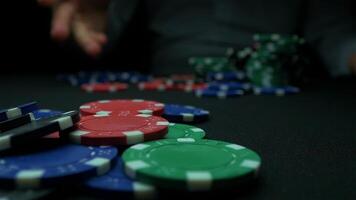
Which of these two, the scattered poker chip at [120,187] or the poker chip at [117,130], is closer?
the scattered poker chip at [120,187]

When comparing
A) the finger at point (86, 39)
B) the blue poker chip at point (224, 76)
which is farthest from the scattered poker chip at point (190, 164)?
the finger at point (86, 39)

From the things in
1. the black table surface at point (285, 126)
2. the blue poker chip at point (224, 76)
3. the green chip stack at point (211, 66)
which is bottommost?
the black table surface at point (285, 126)

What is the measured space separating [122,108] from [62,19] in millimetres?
1121

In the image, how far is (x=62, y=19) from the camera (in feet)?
6.59

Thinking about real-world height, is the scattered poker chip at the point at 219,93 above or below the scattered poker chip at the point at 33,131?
below

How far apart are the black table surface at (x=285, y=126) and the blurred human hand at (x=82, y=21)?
0.26m

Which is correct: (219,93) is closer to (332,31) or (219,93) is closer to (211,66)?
(211,66)

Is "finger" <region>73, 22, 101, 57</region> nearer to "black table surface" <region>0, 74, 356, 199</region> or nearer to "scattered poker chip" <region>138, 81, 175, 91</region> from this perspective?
"black table surface" <region>0, 74, 356, 199</region>

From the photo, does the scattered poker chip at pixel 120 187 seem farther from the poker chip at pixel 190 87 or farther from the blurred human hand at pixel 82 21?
the blurred human hand at pixel 82 21

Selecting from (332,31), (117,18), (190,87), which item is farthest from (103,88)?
(332,31)

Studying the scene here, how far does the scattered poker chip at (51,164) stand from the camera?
0.57m

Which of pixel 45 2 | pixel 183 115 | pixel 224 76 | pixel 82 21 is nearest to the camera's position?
pixel 183 115

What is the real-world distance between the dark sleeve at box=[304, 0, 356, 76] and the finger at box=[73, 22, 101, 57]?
1.15 meters

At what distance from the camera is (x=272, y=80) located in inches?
64.3
